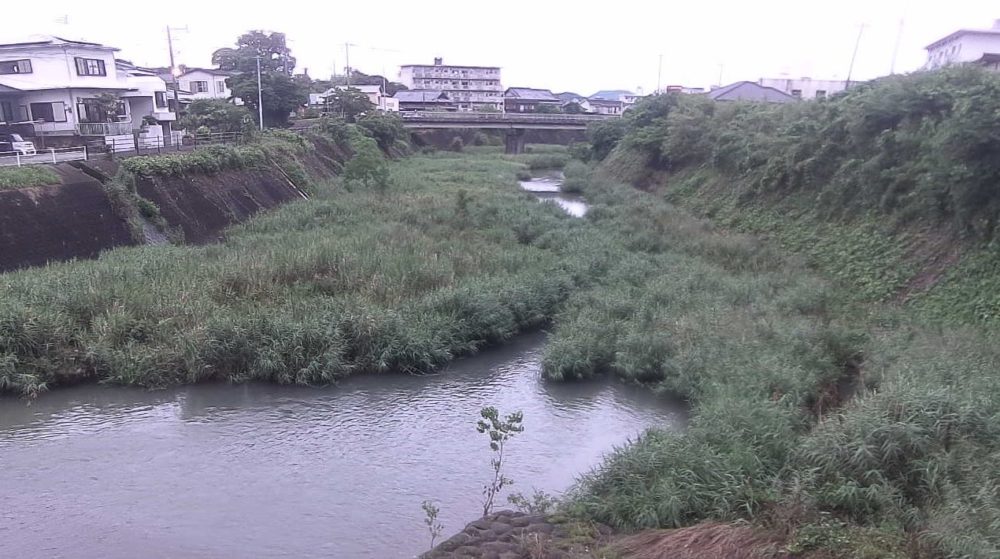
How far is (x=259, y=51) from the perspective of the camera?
155 ft

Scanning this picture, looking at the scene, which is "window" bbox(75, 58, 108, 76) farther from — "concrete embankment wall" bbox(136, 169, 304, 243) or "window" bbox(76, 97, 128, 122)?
"concrete embankment wall" bbox(136, 169, 304, 243)

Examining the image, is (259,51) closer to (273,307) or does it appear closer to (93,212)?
(93,212)

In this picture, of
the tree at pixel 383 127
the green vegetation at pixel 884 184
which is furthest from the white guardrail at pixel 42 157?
the tree at pixel 383 127

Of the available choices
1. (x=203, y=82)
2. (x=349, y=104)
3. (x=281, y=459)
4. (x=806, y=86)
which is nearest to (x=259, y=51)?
(x=203, y=82)

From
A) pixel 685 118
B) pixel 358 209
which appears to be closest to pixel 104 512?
pixel 358 209

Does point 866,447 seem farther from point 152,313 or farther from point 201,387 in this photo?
point 152,313

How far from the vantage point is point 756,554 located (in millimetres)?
6695

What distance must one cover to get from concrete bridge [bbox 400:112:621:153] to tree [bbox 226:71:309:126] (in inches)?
497

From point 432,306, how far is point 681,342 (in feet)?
17.7

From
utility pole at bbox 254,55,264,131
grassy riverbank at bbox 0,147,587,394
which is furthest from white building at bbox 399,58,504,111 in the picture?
grassy riverbank at bbox 0,147,587,394

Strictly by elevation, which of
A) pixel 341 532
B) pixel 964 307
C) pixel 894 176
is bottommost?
pixel 341 532

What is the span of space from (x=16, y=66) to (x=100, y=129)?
4508 mm

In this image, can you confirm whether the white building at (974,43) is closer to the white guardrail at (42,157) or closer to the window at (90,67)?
the white guardrail at (42,157)

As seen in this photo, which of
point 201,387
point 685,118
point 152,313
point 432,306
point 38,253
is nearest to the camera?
point 201,387
